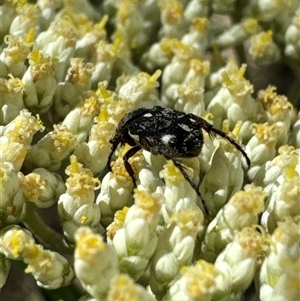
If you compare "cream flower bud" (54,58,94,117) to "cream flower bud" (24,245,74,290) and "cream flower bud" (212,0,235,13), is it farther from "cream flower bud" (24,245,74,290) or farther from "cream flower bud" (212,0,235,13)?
"cream flower bud" (212,0,235,13)

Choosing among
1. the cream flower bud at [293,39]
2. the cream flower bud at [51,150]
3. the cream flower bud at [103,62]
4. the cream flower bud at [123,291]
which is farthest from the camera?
the cream flower bud at [293,39]

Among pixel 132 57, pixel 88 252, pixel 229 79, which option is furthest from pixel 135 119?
pixel 132 57

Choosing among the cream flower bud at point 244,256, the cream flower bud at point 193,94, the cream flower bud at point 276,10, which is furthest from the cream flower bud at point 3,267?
the cream flower bud at point 276,10

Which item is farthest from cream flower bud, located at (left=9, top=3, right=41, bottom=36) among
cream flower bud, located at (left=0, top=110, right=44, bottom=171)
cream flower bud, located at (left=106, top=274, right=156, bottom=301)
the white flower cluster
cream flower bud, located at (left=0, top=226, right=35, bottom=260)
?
cream flower bud, located at (left=106, top=274, right=156, bottom=301)

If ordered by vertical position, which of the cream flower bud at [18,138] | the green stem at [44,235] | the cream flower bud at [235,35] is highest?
the cream flower bud at [18,138]

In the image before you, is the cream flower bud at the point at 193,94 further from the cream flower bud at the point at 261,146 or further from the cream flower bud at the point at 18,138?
the cream flower bud at the point at 18,138

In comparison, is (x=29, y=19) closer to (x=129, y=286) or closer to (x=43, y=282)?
(x=43, y=282)

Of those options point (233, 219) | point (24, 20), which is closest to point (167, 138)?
point (233, 219)
